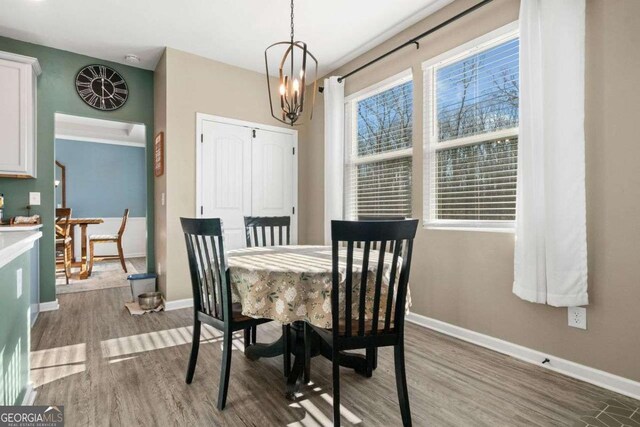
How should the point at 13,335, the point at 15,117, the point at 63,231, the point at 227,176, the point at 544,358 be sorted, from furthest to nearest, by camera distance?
1. the point at 63,231
2. the point at 227,176
3. the point at 15,117
4. the point at 544,358
5. the point at 13,335

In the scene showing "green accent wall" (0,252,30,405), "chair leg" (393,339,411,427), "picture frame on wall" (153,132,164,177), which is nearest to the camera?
"green accent wall" (0,252,30,405)

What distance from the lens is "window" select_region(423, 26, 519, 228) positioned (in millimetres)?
2490

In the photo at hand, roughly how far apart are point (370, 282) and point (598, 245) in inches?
56.3

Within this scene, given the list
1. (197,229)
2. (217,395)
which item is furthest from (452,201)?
(217,395)

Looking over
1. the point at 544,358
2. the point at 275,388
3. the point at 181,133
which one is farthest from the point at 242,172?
the point at 544,358

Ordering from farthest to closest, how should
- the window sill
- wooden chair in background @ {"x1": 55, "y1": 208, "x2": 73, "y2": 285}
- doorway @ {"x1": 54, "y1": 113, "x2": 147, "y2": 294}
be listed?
doorway @ {"x1": 54, "y1": 113, "x2": 147, "y2": 294}, wooden chair in background @ {"x1": 55, "y1": 208, "x2": 73, "y2": 285}, the window sill

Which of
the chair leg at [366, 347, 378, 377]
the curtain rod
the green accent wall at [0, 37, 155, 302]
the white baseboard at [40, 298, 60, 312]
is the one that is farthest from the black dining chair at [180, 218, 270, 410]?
the green accent wall at [0, 37, 155, 302]

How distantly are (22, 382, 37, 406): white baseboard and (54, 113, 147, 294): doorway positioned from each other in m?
4.43

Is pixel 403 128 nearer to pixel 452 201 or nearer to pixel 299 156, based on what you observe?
pixel 452 201

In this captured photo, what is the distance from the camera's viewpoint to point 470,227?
2.72 metres

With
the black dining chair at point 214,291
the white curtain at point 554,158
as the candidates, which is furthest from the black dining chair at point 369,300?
the white curtain at point 554,158

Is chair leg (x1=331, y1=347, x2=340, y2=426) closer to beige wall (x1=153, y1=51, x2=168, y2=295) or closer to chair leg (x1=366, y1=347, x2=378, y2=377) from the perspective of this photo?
chair leg (x1=366, y1=347, x2=378, y2=377)

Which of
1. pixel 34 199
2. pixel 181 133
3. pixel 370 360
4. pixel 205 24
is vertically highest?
pixel 205 24

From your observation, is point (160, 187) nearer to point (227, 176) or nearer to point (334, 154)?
point (227, 176)
